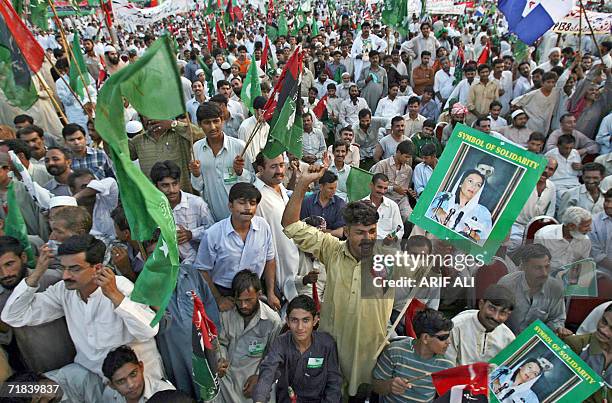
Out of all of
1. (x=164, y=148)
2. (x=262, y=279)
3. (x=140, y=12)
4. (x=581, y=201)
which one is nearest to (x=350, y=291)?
(x=262, y=279)

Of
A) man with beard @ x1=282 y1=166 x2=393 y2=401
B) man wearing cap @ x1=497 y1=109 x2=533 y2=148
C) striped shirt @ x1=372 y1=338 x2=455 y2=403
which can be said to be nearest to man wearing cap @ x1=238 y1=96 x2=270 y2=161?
man with beard @ x1=282 y1=166 x2=393 y2=401

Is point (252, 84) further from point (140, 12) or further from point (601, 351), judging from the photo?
point (140, 12)

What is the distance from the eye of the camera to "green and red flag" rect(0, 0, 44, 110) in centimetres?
440

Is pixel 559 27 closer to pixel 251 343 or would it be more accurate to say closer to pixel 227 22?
pixel 227 22

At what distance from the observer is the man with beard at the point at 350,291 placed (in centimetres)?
297

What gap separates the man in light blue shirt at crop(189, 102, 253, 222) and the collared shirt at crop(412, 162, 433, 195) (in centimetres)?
233

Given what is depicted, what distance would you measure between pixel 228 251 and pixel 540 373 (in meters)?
2.19

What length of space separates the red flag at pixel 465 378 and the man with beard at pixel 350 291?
0.50 meters

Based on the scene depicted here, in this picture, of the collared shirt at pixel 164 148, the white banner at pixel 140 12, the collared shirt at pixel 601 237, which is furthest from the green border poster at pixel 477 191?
the white banner at pixel 140 12

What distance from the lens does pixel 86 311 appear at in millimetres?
2826

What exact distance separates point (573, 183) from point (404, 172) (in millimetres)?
2159

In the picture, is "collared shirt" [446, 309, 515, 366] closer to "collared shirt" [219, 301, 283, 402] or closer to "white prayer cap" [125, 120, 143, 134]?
"collared shirt" [219, 301, 283, 402]

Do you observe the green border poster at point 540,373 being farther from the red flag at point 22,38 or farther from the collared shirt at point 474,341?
the red flag at point 22,38

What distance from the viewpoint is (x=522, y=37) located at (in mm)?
6773
